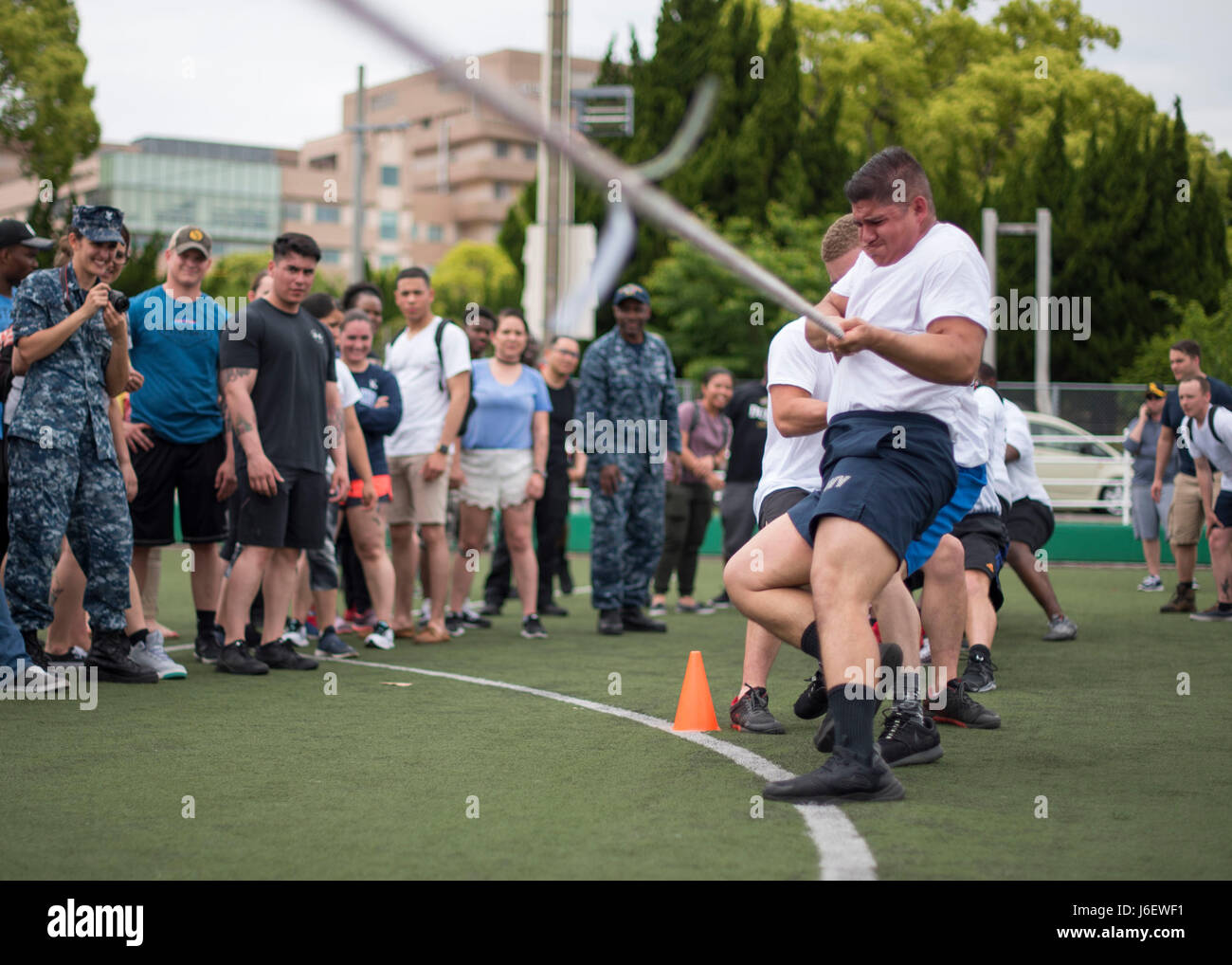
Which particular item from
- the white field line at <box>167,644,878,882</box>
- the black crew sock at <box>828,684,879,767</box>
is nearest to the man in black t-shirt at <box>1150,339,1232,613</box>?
the white field line at <box>167,644,878,882</box>

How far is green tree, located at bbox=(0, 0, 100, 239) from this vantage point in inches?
1312

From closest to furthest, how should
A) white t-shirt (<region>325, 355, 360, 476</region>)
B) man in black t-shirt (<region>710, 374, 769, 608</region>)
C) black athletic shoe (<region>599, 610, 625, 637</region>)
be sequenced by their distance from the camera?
white t-shirt (<region>325, 355, 360, 476</region>), black athletic shoe (<region>599, 610, 625, 637</region>), man in black t-shirt (<region>710, 374, 769, 608</region>)

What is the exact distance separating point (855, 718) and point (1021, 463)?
A: 569 centimetres

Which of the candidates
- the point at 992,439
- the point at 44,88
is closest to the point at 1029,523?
the point at 992,439

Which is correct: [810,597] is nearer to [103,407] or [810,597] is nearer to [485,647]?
[103,407]

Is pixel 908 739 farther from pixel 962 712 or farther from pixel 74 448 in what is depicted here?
pixel 74 448

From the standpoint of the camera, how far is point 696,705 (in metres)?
6.15

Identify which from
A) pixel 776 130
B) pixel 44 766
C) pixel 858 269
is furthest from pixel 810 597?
pixel 776 130

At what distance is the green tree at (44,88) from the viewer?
109 feet

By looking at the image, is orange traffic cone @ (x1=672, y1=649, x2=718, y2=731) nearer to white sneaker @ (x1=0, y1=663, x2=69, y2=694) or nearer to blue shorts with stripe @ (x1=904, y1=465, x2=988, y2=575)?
blue shorts with stripe @ (x1=904, y1=465, x2=988, y2=575)

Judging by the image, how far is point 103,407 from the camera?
284 inches

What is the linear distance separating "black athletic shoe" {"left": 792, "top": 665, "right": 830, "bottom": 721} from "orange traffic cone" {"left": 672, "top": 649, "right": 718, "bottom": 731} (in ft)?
1.18
